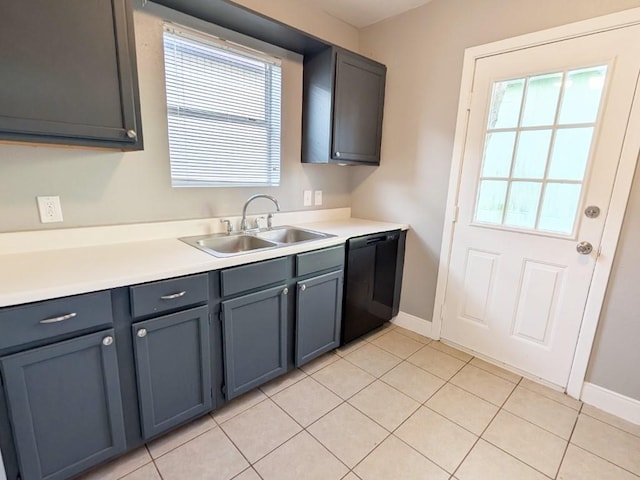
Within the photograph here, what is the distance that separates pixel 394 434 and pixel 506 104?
206 centimetres

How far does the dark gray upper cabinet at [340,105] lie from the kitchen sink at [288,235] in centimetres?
55

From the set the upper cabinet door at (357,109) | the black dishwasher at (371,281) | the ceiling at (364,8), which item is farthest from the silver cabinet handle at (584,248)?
the ceiling at (364,8)

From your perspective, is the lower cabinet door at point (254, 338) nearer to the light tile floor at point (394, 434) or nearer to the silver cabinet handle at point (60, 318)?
the light tile floor at point (394, 434)

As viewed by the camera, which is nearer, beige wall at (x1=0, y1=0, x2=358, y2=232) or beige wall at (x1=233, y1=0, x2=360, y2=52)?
beige wall at (x1=0, y1=0, x2=358, y2=232)

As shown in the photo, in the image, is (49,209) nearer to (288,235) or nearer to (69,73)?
(69,73)

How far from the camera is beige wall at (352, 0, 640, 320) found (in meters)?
2.06

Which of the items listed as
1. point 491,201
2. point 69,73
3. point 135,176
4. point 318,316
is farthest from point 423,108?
point 69,73

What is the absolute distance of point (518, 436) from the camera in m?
1.62

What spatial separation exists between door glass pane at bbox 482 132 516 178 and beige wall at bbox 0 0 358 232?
1400 millimetres

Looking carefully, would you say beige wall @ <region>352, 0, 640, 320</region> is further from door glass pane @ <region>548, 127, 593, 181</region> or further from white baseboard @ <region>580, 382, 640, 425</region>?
white baseboard @ <region>580, 382, 640, 425</region>

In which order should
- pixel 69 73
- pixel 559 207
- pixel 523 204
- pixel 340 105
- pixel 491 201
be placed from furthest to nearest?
pixel 340 105 < pixel 491 201 < pixel 523 204 < pixel 559 207 < pixel 69 73

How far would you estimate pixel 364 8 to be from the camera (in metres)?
2.35

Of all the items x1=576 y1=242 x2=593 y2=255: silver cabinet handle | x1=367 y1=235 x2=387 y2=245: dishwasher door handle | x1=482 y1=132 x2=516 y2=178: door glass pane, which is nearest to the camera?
x1=576 y1=242 x2=593 y2=255: silver cabinet handle

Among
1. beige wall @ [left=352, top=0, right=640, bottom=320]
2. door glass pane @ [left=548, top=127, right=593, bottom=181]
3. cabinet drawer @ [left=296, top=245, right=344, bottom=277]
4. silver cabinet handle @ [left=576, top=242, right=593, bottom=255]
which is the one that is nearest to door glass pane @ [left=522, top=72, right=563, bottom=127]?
door glass pane @ [left=548, top=127, right=593, bottom=181]
